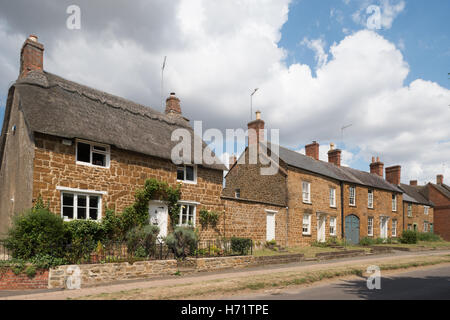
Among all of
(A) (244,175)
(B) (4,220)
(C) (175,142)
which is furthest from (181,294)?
(A) (244,175)

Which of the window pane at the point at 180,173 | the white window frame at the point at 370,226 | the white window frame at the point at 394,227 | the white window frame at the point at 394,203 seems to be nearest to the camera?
the window pane at the point at 180,173

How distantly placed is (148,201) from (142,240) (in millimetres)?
2524

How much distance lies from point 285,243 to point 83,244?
615 inches

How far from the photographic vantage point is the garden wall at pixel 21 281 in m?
11.0

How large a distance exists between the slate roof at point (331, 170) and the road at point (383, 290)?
569 inches

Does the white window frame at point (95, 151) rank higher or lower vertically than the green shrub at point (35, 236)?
higher

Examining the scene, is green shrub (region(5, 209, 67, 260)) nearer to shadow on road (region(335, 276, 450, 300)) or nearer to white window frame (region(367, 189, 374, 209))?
shadow on road (region(335, 276, 450, 300))

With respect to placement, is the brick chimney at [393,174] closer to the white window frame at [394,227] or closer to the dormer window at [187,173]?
the white window frame at [394,227]

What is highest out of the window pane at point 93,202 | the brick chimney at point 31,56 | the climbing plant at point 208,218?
the brick chimney at point 31,56

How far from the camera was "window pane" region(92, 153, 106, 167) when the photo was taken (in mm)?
16172

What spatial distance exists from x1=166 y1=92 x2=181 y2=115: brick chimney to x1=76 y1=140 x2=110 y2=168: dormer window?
7.83 m

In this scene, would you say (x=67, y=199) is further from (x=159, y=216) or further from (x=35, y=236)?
(x=159, y=216)

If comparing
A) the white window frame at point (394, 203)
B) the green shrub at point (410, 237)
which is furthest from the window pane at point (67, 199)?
the white window frame at point (394, 203)
